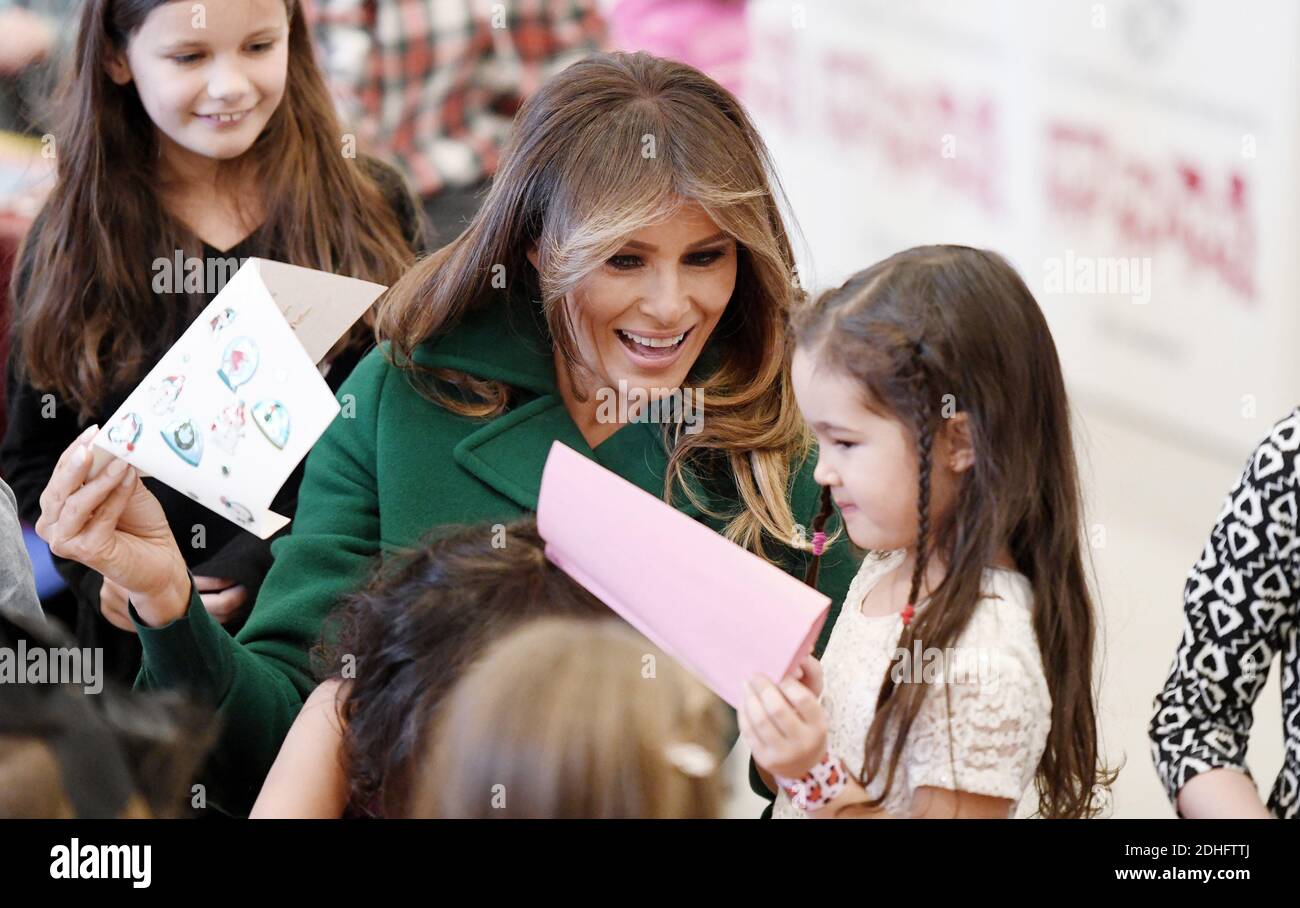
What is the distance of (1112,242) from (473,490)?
1.96 metres

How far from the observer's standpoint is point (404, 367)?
2027mm

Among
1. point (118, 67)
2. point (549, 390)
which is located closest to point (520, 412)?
point (549, 390)

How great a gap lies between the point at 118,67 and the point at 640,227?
107 cm

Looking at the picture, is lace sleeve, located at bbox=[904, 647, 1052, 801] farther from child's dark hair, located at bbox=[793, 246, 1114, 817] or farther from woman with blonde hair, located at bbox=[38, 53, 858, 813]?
woman with blonde hair, located at bbox=[38, 53, 858, 813]

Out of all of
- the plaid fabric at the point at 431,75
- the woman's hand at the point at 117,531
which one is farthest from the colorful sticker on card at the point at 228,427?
the plaid fabric at the point at 431,75

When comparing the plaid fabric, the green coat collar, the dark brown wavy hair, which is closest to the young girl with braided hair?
the green coat collar

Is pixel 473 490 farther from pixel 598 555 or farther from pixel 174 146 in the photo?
pixel 174 146

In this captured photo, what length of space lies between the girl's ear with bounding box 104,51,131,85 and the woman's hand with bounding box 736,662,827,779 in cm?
155

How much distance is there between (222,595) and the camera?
7.36 ft

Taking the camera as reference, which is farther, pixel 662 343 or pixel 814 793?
pixel 662 343

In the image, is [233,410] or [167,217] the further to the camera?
[167,217]

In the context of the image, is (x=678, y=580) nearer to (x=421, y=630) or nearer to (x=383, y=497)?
(x=421, y=630)

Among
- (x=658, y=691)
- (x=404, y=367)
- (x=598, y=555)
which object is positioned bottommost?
(x=658, y=691)

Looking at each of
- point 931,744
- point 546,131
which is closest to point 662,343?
point 546,131
